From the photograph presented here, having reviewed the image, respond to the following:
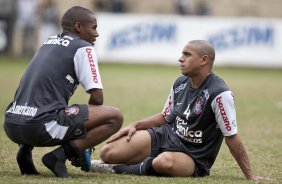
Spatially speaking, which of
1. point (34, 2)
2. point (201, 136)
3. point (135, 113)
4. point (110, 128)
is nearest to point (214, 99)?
point (201, 136)

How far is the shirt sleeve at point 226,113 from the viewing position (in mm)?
7316

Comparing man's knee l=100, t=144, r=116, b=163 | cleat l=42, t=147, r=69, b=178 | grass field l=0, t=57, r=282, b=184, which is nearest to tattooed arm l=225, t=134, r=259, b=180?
grass field l=0, t=57, r=282, b=184

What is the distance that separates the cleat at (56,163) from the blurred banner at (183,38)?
18737 mm

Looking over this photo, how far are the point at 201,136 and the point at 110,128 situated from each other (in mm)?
861

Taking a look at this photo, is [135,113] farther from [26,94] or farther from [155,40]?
[155,40]

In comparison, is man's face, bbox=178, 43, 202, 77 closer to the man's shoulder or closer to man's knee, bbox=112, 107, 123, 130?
the man's shoulder

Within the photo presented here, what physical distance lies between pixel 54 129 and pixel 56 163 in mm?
327

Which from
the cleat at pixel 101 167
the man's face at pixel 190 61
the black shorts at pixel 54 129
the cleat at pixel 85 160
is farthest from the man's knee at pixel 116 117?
the man's face at pixel 190 61

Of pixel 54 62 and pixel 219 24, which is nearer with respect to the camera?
pixel 54 62

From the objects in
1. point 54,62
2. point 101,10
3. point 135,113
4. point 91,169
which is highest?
point 54,62

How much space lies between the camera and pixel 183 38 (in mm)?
25953

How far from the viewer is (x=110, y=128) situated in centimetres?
738

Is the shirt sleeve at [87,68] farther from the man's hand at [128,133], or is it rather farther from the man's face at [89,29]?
the man's hand at [128,133]

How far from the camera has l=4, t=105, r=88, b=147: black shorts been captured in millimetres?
7113
